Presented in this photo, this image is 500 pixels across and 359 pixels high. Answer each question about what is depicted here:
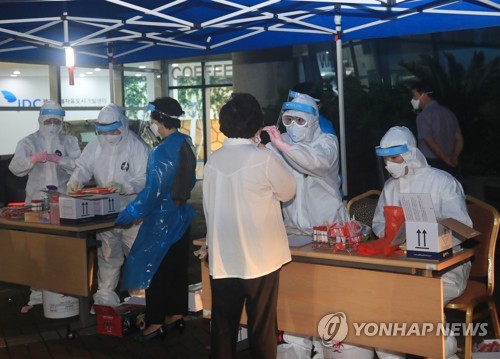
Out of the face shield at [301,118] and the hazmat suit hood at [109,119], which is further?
the hazmat suit hood at [109,119]

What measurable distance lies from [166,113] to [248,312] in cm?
177

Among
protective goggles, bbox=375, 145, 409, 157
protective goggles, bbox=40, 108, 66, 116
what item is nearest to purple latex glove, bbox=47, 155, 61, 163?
protective goggles, bbox=40, 108, 66, 116

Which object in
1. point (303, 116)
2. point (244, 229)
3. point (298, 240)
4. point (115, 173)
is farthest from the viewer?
point (115, 173)

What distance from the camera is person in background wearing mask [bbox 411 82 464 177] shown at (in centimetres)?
661

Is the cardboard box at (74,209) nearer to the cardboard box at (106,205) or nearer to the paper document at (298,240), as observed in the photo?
the cardboard box at (106,205)

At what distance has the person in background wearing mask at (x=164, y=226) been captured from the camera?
180 inches

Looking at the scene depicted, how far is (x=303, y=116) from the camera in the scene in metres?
4.26

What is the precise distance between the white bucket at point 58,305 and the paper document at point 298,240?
2.22 m

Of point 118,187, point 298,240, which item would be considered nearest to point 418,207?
point 298,240

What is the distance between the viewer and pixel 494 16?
566 centimetres

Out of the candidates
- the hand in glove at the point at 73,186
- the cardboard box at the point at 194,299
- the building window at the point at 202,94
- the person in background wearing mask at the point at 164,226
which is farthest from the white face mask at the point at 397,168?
the building window at the point at 202,94

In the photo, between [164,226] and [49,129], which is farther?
[49,129]

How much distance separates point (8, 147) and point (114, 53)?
5.57 m

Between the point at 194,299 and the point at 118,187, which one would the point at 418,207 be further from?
the point at 118,187
